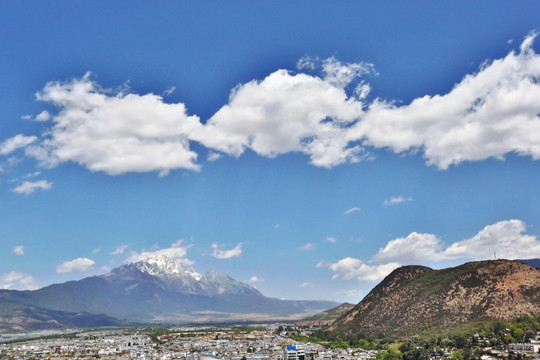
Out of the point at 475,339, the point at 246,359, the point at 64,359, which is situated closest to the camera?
the point at 475,339

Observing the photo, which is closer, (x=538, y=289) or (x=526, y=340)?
(x=526, y=340)

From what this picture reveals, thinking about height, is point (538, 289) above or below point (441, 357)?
above

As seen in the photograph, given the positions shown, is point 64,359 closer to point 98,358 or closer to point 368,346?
point 98,358

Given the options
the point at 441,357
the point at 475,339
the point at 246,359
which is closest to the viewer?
the point at 441,357

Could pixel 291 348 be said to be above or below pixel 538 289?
below

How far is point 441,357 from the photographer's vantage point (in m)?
149

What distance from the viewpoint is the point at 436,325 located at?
19812 centimetres

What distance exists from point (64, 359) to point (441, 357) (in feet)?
416

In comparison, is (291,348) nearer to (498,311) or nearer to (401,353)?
(401,353)

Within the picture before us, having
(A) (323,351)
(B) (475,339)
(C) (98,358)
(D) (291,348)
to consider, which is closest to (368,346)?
(A) (323,351)

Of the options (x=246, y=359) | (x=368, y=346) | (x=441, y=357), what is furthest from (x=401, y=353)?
(x=246, y=359)

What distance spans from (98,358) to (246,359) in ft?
185

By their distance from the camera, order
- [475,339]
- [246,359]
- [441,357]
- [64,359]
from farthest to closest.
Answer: [64,359] → [246,359] → [475,339] → [441,357]

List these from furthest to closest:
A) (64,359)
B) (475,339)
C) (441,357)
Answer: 1. (64,359)
2. (475,339)
3. (441,357)
